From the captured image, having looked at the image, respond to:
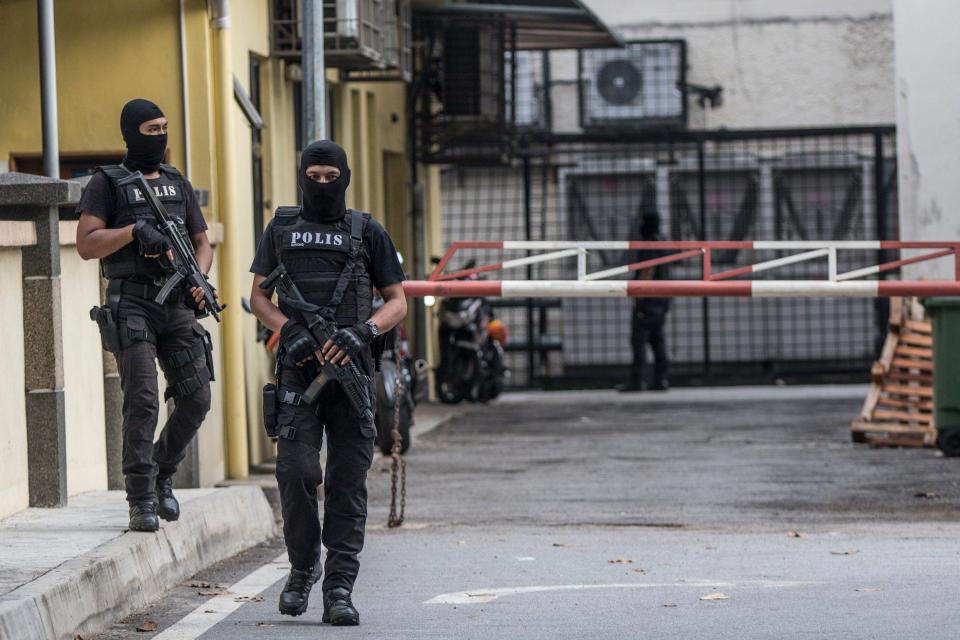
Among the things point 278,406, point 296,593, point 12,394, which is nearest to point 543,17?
point 12,394

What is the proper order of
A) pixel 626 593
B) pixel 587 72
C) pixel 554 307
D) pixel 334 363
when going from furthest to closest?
pixel 587 72
pixel 554 307
pixel 626 593
pixel 334 363

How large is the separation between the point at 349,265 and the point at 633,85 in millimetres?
21413

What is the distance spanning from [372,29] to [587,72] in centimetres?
1216

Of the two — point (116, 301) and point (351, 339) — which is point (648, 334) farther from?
point (351, 339)

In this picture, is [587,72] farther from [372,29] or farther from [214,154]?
→ [214,154]

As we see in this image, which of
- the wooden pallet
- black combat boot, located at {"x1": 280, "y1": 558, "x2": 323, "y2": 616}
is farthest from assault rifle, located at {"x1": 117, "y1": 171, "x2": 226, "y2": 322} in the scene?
the wooden pallet

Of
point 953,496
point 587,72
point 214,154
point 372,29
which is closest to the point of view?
point 953,496

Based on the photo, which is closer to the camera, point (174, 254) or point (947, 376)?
point (174, 254)

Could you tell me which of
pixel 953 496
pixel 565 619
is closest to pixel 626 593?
pixel 565 619

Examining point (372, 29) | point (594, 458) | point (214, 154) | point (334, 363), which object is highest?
point (372, 29)

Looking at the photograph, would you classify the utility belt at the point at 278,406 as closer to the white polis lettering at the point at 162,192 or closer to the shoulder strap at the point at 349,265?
the shoulder strap at the point at 349,265

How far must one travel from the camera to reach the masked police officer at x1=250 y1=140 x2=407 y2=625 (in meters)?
7.23

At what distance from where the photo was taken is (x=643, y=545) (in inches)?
389

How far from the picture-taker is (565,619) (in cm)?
730
